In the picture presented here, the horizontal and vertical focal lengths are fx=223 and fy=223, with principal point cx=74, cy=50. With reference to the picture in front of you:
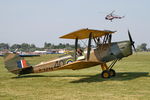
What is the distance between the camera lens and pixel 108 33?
39.7 feet

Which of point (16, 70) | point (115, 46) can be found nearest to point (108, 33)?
point (115, 46)

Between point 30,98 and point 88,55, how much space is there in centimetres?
512

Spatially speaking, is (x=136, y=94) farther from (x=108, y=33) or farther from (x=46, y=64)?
(x=46, y=64)

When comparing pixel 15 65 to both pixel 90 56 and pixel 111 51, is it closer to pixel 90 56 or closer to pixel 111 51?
pixel 90 56

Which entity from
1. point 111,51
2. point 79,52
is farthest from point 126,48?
point 79,52

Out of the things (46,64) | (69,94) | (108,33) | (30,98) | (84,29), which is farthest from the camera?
(46,64)

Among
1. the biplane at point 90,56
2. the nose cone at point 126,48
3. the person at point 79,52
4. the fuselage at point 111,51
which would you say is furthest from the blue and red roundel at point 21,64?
the nose cone at point 126,48

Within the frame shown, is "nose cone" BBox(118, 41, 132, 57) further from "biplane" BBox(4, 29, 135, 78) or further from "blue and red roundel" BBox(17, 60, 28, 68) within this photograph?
"blue and red roundel" BBox(17, 60, 28, 68)

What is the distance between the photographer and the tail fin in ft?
41.9

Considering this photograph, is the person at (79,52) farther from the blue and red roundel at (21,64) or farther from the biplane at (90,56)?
the blue and red roundel at (21,64)

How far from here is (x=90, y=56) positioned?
12.1 meters

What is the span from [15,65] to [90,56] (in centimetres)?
441

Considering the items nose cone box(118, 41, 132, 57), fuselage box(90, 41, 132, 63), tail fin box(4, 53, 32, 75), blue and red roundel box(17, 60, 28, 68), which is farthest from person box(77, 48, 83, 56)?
blue and red roundel box(17, 60, 28, 68)

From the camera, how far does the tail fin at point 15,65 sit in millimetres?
12777
